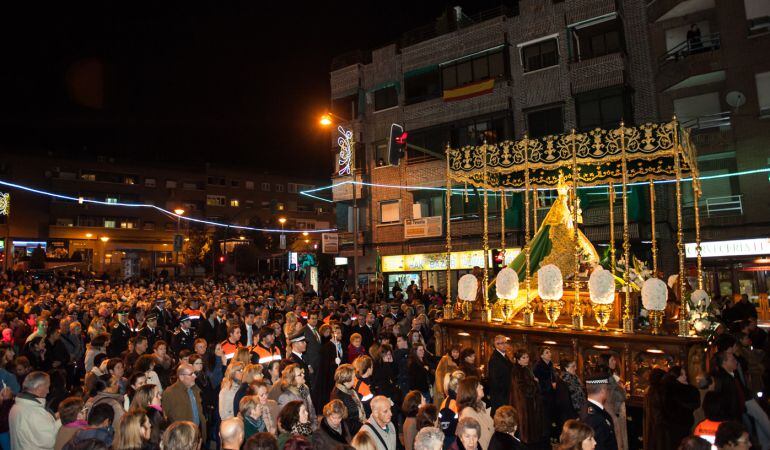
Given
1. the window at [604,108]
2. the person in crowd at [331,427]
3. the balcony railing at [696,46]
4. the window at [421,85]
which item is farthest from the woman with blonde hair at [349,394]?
the window at [421,85]

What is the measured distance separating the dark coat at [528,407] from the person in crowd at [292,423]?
3413 mm

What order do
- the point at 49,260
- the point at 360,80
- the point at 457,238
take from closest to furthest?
the point at 457,238 → the point at 360,80 → the point at 49,260

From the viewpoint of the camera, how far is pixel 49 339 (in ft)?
34.5

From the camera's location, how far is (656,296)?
9.72m

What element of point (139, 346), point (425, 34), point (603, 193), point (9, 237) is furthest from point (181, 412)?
point (9, 237)

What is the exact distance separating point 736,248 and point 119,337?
21.3 metres

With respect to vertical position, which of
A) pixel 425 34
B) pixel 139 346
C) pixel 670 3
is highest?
pixel 425 34

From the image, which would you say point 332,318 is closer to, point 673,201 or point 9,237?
point 673,201

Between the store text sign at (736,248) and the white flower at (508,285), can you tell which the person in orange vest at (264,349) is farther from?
the store text sign at (736,248)

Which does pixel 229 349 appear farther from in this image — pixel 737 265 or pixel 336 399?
pixel 737 265

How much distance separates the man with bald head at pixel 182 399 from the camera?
651 cm

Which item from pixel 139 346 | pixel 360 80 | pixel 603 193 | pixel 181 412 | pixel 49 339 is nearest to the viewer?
pixel 181 412

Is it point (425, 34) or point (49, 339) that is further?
point (425, 34)

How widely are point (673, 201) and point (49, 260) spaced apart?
41135 mm
